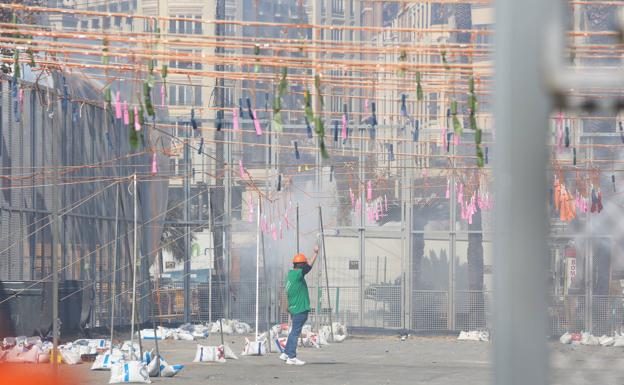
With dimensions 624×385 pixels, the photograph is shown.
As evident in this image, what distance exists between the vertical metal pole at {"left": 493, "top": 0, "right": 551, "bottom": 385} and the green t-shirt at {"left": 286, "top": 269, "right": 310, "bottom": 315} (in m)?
16.5

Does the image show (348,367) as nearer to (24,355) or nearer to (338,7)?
(24,355)

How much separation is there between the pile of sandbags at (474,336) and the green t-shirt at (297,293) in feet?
31.1

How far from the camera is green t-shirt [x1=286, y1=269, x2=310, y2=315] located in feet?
60.6

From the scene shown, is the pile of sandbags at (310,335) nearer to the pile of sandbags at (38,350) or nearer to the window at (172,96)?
the pile of sandbags at (38,350)

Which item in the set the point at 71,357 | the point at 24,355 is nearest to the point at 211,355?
the point at 71,357

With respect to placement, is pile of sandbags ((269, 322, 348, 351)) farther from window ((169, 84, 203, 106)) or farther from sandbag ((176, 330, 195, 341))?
window ((169, 84, 203, 106))

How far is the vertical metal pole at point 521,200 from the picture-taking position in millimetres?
1985

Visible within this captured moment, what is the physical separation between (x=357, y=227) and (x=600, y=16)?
58.3 ft

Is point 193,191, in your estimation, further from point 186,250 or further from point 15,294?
point 15,294

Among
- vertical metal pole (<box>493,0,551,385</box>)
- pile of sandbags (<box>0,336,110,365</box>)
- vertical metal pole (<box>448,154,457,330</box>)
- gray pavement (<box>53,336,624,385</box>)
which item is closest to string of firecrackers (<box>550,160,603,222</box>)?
gray pavement (<box>53,336,624,385</box>)

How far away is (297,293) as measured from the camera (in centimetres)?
1853

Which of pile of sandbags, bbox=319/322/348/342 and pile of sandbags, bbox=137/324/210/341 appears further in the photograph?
pile of sandbags, bbox=319/322/348/342

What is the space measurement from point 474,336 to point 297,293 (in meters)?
9.97

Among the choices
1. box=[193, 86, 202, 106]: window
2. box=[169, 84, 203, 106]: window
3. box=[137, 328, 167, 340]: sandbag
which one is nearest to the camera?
box=[137, 328, 167, 340]: sandbag
